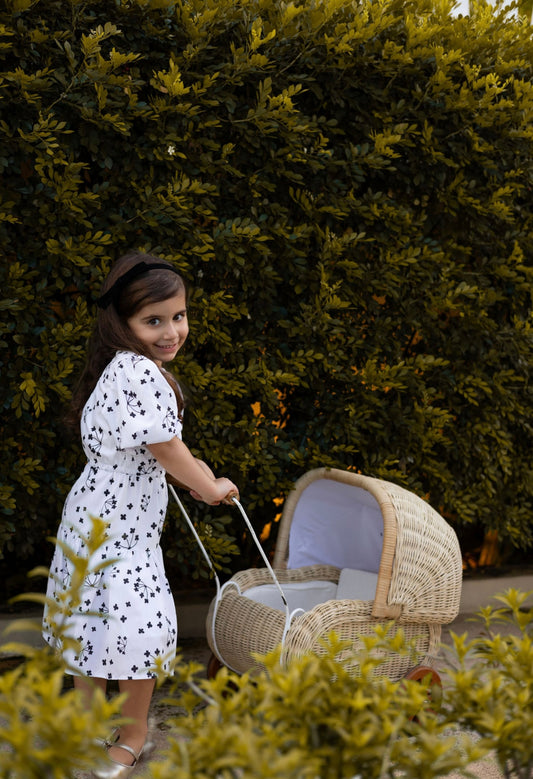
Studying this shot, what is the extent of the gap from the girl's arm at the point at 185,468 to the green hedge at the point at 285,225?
0.86 meters

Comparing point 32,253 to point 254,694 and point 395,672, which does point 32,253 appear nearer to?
point 395,672

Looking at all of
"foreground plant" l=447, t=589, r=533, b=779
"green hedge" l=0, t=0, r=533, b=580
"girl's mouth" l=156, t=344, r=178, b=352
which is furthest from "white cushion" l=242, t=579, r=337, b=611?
"foreground plant" l=447, t=589, r=533, b=779

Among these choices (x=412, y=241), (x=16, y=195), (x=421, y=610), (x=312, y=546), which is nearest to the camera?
(x=421, y=610)

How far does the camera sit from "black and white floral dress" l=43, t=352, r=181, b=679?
7.98 feet

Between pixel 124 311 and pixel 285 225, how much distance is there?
44.7 inches

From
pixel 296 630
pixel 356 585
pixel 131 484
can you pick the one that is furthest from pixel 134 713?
pixel 356 585

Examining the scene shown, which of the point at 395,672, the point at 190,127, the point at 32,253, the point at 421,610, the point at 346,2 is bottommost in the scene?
the point at 395,672

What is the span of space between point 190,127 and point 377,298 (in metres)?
1.22

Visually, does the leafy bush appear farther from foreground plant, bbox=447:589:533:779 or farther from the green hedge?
the green hedge

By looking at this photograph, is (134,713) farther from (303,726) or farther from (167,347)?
(303,726)

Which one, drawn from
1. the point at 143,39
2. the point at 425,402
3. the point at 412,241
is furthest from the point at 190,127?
the point at 425,402

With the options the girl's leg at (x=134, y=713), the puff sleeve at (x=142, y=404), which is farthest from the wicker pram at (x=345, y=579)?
the puff sleeve at (x=142, y=404)

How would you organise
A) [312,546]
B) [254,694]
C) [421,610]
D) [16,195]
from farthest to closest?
[312,546] → [16,195] → [421,610] → [254,694]

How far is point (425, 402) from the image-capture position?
3836 millimetres
